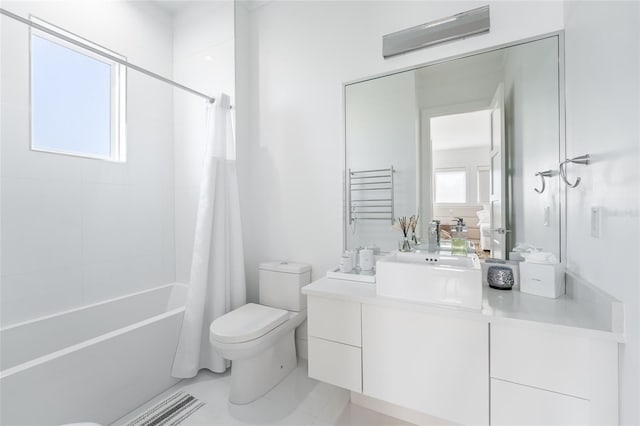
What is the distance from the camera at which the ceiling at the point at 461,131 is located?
60.6 inches

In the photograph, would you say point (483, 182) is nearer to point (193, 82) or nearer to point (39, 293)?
point (193, 82)

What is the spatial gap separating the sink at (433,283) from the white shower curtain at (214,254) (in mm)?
1216

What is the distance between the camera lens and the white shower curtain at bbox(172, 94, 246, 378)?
1892 mm

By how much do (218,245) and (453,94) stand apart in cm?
184

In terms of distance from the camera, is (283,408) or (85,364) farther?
(283,408)

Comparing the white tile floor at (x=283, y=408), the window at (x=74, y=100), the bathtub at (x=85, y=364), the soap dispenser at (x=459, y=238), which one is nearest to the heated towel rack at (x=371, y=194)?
the soap dispenser at (x=459, y=238)

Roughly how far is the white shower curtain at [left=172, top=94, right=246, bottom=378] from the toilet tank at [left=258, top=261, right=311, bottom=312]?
18cm

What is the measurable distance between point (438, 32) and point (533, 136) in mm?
788

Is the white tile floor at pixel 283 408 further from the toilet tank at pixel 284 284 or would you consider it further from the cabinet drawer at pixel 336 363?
the toilet tank at pixel 284 284

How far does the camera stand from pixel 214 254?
2020mm

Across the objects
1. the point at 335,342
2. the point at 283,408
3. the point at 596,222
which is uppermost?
the point at 596,222

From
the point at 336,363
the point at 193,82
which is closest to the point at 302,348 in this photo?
the point at 336,363

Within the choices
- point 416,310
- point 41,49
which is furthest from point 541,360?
point 41,49

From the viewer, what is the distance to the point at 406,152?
5.79 ft
